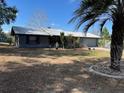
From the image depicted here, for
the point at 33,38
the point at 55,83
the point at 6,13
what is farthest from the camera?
the point at 33,38

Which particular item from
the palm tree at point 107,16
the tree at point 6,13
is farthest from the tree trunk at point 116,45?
the tree at point 6,13

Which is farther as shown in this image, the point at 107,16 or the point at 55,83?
the point at 107,16

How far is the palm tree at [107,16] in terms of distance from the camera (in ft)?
26.9

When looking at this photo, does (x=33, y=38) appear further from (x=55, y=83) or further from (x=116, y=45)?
(x=55, y=83)

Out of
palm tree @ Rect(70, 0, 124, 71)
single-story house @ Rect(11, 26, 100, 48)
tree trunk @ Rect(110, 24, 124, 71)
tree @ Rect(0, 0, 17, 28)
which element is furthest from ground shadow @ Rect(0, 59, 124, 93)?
single-story house @ Rect(11, 26, 100, 48)

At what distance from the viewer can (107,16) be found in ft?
29.3

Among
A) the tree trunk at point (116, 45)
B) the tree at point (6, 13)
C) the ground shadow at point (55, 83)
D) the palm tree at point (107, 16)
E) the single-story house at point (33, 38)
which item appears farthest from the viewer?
the single-story house at point (33, 38)

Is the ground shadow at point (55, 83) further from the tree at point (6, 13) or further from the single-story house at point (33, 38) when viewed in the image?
the single-story house at point (33, 38)

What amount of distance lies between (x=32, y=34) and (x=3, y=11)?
539 centimetres

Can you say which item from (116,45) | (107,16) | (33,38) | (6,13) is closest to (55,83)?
(116,45)

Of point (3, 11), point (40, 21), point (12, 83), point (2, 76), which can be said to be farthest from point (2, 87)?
point (40, 21)

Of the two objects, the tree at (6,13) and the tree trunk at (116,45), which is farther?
the tree at (6,13)

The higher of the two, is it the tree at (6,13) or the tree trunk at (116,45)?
the tree at (6,13)

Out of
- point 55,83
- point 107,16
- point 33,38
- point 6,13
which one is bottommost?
point 55,83
